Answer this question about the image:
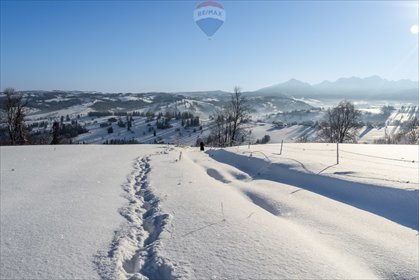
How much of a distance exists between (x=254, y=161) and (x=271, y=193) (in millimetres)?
3693

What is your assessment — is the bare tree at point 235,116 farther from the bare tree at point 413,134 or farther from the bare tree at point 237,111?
the bare tree at point 413,134

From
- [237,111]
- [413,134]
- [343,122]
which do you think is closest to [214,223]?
[237,111]

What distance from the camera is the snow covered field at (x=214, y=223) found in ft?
11.6

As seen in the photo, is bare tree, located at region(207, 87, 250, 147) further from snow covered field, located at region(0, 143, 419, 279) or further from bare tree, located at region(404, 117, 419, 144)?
snow covered field, located at region(0, 143, 419, 279)

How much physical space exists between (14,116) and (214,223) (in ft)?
122

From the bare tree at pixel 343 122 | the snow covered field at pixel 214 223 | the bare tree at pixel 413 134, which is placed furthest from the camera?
the bare tree at pixel 343 122

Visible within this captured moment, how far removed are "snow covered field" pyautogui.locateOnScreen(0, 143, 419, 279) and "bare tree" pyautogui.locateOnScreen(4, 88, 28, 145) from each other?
30557 mm

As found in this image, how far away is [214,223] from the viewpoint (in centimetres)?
479

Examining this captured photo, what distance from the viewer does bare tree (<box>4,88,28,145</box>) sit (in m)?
35.0

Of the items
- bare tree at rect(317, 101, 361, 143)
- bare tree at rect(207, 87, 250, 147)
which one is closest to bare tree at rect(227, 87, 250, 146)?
bare tree at rect(207, 87, 250, 147)

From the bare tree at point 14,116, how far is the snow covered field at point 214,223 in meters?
30.6

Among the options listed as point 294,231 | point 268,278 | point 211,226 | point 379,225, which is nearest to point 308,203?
point 379,225

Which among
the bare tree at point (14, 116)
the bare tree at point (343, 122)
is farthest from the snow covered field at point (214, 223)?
the bare tree at point (343, 122)

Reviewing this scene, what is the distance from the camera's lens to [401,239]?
454cm
